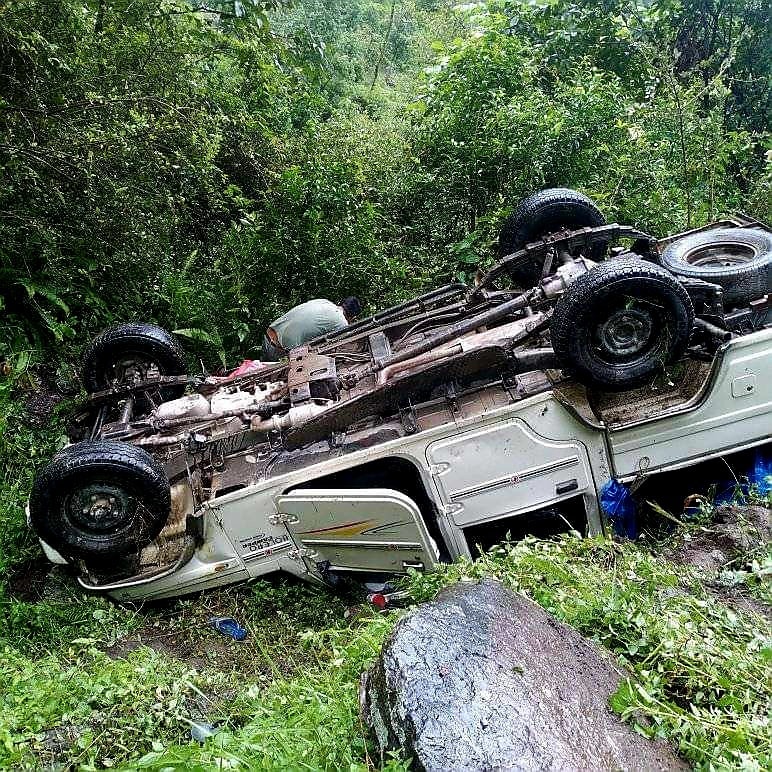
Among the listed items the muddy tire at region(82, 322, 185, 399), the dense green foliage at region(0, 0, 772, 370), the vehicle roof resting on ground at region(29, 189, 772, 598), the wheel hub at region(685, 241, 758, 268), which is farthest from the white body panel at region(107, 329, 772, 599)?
the dense green foliage at region(0, 0, 772, 370)

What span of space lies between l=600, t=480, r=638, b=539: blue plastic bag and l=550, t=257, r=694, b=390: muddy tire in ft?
2.13

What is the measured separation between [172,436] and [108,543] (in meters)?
0.81

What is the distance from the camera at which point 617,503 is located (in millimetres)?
3785

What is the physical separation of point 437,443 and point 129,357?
117 inches

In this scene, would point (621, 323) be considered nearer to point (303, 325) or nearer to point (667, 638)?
point (667, 638)

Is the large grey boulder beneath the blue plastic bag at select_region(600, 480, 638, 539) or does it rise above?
above

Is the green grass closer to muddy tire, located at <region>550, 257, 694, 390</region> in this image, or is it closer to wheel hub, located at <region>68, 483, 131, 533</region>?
muddy tire, located at <region>550, 257, 694, 390</region>

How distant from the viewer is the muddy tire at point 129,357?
496cm

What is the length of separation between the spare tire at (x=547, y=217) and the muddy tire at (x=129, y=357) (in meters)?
3.09

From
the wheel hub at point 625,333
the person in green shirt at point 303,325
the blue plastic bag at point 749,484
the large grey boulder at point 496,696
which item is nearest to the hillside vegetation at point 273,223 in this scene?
the large grey boulder at point 496,696

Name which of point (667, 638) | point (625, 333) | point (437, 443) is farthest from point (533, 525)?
point (667, 638)

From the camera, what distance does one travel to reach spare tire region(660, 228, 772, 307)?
4027 millimetres

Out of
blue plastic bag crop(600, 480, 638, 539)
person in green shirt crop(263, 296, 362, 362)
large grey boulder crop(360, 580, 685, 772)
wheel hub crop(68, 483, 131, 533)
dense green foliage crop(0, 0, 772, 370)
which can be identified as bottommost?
blue plastic bag crop(600, 480, 638, 539)

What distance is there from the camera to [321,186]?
20.9ft
